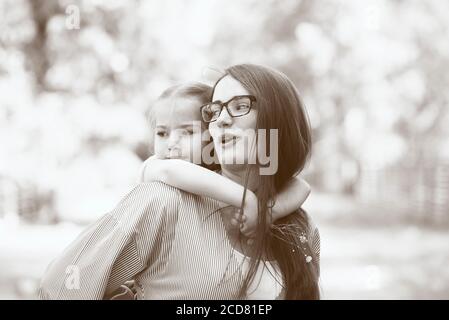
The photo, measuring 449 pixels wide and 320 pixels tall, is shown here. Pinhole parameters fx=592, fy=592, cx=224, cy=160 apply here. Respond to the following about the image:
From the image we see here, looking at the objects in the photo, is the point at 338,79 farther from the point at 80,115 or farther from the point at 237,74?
the point at 237,74

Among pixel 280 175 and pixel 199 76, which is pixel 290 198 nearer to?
pixel 280 175

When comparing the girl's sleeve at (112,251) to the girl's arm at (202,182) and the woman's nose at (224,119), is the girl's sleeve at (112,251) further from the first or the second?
the woman's nose at (224,119)

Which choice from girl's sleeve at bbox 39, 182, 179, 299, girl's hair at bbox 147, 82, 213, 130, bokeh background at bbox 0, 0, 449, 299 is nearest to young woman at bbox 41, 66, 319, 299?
girl's sleeve at bbox 39, 182, 179, 299

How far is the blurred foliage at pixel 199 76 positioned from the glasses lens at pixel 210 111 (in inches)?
59.4

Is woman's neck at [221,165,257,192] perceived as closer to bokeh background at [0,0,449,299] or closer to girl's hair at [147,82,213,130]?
girl's hair at [147,82,213,130]

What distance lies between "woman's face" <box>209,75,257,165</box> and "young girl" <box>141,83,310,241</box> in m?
0.04

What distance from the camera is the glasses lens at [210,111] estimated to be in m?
1.01

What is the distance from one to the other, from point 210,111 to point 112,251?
0.99ft

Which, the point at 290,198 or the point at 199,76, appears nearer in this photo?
the point at 290,198

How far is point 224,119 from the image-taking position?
0.98 meters

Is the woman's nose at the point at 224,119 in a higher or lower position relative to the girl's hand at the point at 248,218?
higher

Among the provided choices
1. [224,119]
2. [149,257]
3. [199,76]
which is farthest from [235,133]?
[199,76]

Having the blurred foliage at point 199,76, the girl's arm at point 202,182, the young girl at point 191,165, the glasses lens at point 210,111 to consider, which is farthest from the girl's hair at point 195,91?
the blurred foliage at point 199,76

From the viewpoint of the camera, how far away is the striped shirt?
90 cm
